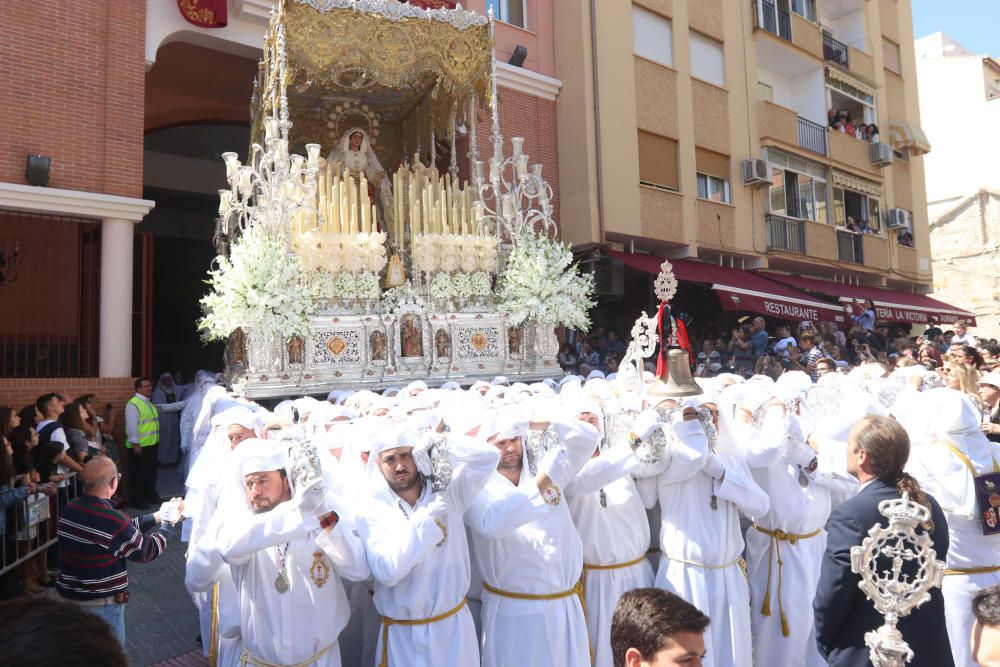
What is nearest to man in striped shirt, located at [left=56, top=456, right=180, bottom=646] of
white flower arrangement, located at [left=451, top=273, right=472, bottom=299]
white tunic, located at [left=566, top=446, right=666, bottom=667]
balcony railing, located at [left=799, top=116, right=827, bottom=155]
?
white tunic, located at [left=566, top=446, right=666, bottom=667]

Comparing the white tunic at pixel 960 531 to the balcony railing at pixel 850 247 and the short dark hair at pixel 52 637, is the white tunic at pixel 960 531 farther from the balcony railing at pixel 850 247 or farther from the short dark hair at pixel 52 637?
the balcony railing at pixel 850 247

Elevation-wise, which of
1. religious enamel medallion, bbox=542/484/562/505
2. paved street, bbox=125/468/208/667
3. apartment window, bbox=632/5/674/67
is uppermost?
apartment window, bbox=632/5/674/67

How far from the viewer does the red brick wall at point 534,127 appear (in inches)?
599

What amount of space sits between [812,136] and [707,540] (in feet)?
61.0

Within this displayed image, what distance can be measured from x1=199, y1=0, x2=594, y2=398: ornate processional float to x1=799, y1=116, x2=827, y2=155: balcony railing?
449 inches

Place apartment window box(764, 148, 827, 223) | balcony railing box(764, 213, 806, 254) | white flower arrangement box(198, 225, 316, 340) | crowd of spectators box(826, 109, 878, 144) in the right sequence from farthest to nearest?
crowd of spectators box(826, 109, 878, 144) < apartment window box(764, 148, 827, 223) < balcony railing box(764, 213, 806, 254) < white flower arrangement box(198, 225, 316, 340)

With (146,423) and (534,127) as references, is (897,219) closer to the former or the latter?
(534,127)

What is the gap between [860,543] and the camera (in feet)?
10.1

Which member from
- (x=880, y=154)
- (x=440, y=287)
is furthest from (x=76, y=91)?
(x=880, y=154)

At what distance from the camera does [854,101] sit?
22.6 meters

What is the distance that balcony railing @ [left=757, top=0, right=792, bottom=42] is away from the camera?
19391mm

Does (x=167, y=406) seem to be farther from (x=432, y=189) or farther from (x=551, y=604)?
(x=551, y=604)

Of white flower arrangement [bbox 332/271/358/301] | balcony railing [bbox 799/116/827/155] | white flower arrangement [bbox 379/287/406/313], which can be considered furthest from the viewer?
balcony railing [bbox 799/116/827/155]

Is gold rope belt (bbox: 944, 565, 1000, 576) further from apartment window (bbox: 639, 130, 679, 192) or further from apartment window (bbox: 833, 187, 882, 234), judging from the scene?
apartment window (bbox: 833, 187, 882, 234)
